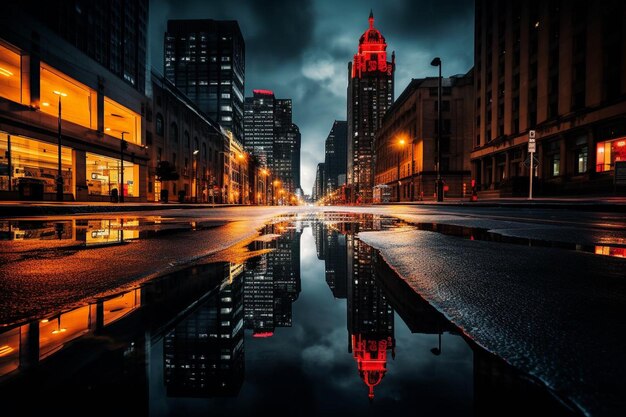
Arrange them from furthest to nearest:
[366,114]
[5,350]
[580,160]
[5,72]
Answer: [366,114], [580,160], [5,72], [5,350]

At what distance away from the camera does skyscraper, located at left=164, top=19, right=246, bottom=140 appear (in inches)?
3989

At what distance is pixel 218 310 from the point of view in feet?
5.79

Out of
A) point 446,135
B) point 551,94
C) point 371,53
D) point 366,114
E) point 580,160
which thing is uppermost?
point 371,53

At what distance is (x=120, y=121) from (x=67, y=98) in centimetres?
744

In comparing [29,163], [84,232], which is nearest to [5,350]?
[84,232]

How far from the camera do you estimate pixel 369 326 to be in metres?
1.69

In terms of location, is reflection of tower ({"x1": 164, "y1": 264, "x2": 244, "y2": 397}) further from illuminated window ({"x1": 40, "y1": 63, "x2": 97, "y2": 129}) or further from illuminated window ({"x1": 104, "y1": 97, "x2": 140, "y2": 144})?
illuminated window ({"x1": 104, "y1": 97, "x2": 140, "y2": 144})

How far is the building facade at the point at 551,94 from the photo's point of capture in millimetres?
27812

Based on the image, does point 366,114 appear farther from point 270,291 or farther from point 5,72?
point 270,291

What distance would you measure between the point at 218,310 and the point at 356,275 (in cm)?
129

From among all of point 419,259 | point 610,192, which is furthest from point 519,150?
point 419,259

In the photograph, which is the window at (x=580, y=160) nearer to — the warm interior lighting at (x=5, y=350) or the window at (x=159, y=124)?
the warm interior lighting at (x=5, y=350)

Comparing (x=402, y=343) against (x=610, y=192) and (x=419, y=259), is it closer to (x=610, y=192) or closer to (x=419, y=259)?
(x=419, y=259)

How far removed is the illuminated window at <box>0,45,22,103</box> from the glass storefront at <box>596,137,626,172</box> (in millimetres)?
46914
